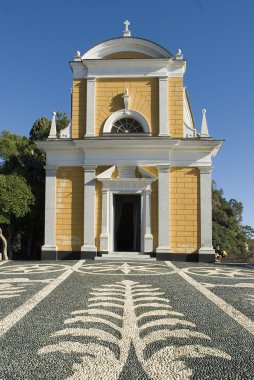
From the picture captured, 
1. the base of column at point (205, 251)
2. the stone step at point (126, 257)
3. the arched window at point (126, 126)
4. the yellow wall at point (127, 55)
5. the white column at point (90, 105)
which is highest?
the yellow wall at point (127, 55)

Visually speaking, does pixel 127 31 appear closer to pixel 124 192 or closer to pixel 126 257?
pixel 124 192

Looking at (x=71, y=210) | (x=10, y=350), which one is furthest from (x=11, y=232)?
(x=10, y=350)

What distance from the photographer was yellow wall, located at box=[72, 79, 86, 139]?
15.4 meters

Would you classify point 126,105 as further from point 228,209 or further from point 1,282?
point 228,209

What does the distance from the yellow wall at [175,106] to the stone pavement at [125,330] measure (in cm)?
821

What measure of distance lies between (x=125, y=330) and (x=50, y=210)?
1059 centimetres

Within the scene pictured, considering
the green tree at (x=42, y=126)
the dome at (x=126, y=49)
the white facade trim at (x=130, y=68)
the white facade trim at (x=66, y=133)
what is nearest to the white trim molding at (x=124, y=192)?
the white facade trim at (x=66, y=133)

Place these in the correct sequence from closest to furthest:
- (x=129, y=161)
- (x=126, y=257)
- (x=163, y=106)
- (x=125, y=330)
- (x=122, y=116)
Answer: (x=125, y=330) → (x=126, y=257) → (x=129, y=161) → (x=163, y=106) → (x=122, y=116)

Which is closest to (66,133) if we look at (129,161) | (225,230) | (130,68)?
(129,161)

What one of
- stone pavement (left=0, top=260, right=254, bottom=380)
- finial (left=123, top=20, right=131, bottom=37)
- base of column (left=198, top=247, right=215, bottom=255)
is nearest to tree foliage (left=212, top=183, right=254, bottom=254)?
base of column (left=198, top=247, right=215, bottom=255)

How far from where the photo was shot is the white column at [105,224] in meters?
14.2

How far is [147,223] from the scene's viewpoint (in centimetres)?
1438

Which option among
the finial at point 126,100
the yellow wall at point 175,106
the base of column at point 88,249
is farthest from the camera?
the finial at point 126,100

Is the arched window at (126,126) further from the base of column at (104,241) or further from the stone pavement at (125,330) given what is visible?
the stone pavement at (125,330)
